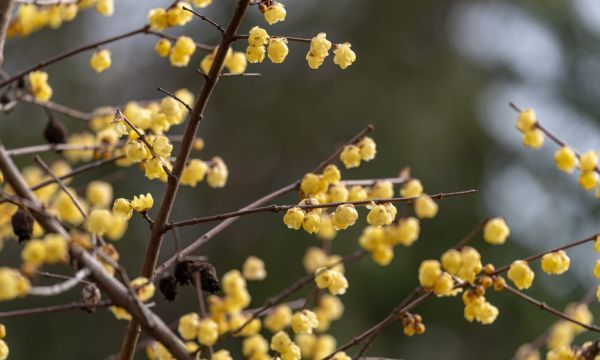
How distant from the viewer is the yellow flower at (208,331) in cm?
108

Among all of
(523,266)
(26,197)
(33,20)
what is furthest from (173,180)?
(33,20)

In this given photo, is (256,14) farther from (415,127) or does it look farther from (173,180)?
(173,180)

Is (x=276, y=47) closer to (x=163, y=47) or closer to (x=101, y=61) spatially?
(x=163, y=47)

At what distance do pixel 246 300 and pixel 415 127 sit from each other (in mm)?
5198

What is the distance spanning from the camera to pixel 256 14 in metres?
6.57

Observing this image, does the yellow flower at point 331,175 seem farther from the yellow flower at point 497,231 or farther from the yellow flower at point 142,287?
the yellow flower at point 142,287

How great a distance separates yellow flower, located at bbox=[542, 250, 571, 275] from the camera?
1346mm

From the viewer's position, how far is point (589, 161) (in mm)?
1431

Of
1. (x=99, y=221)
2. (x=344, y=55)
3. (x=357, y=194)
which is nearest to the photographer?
(x=99, y=221)

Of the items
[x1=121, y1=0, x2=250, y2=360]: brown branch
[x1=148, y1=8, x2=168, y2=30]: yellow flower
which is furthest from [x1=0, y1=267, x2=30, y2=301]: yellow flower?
[x1=148, y1=8, x2=168, y2=30]: yellow flower

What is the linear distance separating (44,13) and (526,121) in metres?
1.10

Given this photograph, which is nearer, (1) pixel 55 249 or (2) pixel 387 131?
(1) pixel 55 249

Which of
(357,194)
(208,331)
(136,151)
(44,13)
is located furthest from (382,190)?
(44,13)

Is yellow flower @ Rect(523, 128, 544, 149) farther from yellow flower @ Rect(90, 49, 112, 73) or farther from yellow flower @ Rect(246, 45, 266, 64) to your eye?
yellow flower @ Rect(90, 49, 112, 73)
